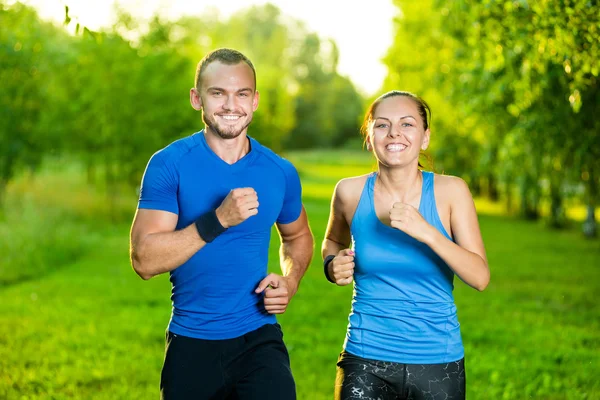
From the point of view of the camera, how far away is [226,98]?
4199 millimetres

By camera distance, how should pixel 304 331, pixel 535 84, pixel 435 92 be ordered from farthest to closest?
pixel 435 92 < pixel 535 84 < pixel 304 331

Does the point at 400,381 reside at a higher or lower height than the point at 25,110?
lower

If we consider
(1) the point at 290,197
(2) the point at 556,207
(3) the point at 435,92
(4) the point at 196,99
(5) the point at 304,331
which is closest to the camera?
(4) the point at 196,99

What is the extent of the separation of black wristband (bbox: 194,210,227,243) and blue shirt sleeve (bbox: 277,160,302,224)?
0.68 meters

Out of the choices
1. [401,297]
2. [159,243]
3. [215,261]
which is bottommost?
[401,297]

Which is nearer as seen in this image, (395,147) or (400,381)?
(400,381)

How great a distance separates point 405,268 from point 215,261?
914 millimetres

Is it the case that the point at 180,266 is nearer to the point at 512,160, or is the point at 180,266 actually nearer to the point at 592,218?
the point at 512,160

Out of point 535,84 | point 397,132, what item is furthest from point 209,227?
point 535,84

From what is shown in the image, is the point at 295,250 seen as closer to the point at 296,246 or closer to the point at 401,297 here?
the point at 296,246

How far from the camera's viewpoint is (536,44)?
7672 mm

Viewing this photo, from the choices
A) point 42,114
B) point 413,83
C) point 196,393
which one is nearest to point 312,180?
point 413,83

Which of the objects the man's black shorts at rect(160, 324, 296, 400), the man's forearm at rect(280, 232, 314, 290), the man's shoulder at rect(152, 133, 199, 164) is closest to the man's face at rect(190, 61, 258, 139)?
the man's shoulder at rect(152, 133, 199, 164)

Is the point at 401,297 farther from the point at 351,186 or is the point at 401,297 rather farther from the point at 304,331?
the point at 304,331
